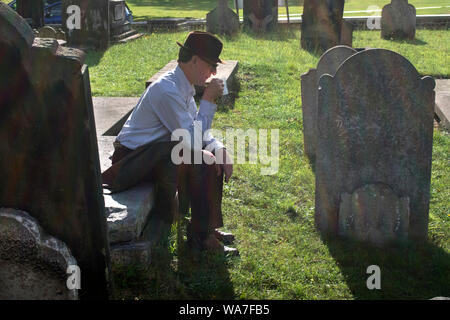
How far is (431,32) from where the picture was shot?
1467 centimetres

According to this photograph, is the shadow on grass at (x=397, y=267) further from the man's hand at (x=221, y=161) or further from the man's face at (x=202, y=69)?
the man's face at (x=202, y=69)

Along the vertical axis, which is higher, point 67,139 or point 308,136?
point 67,139

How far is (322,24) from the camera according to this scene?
11.7 m

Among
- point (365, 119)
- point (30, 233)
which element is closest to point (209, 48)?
point (365, 119)

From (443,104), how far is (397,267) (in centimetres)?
432

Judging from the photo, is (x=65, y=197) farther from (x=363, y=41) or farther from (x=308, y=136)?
(x=363, y=41)

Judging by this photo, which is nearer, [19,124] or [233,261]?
[19,124]

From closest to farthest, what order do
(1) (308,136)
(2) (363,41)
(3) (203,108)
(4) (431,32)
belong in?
(3) (203,108) < (1) (308,136) < (2) (363,41) < (4) (431,32)

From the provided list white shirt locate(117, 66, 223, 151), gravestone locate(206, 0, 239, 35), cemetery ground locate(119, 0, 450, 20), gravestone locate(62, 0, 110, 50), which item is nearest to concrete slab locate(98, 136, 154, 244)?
white shirt locate(117, 66, 223, 151)

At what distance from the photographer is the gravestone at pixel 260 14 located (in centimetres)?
1442

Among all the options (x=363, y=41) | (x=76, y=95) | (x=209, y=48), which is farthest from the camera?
(x=363, y=41)

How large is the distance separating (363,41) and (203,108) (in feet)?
33.1

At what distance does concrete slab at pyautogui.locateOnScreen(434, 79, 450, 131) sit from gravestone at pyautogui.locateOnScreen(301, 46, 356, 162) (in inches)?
77.2
